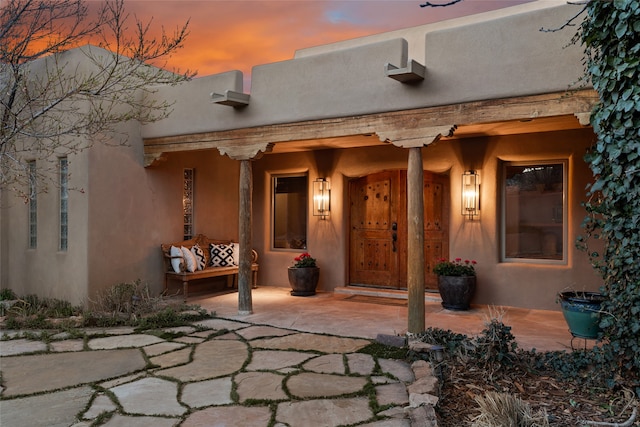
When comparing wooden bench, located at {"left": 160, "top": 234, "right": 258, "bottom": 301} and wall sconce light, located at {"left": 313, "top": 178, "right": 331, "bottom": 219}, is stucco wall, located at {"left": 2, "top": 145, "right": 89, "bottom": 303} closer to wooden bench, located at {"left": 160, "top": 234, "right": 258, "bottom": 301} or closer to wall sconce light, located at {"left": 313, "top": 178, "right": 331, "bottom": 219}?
wooden bench, located at {"left": 160, "top": 234, "right": 258, "bottom": 301}

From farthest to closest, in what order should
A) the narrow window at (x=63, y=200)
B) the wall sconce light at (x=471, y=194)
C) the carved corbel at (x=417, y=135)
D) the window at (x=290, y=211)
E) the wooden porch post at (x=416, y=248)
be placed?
the window at (x=290, y=211) → the narrow window at (x=63, y=200) → the wall sconce light at (x=471, y=194) → the wooden porch post at (x=416, y=248) → the carved corbel at (x=417, y=135)

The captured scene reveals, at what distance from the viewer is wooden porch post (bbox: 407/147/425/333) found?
18.3 ft

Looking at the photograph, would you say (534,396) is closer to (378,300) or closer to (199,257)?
(378,300)

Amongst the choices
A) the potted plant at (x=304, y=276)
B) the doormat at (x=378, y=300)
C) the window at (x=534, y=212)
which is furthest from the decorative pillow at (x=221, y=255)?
the window at (x=534, y=212)

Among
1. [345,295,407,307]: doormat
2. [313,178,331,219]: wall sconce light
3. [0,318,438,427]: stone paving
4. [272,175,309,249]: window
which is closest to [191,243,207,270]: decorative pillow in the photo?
[272,175,309,249]: window

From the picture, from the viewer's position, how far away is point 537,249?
7.38 metres

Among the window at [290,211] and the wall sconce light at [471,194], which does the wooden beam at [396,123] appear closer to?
the wall sconce light at [471,194]

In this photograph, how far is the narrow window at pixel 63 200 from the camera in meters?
7.78

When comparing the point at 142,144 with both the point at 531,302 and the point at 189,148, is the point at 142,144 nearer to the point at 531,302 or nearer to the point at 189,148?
the point at 189,148

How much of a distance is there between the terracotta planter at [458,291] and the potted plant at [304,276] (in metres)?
2.41

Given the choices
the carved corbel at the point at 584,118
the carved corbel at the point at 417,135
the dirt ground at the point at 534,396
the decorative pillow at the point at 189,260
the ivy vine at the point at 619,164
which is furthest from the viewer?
the decorative pillow at the point at 189,260

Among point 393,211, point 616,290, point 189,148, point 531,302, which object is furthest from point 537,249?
point 189,148

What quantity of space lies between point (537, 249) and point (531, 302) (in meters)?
0.84

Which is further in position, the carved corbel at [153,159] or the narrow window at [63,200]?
the carved corbel at [153,159]
